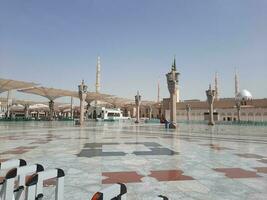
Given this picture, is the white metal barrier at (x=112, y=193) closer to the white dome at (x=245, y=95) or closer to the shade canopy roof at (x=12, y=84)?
the shade canopy roof at (x=12, y=84)

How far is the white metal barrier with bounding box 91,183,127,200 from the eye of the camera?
2344 millimetres

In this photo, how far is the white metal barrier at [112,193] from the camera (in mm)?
2344

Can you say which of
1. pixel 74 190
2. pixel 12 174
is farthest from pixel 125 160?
pixel 12 174

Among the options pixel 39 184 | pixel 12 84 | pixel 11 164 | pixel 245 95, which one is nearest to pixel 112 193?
pixel 39 184

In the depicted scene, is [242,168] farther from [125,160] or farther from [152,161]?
[125,160]

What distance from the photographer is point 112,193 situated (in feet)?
8.36

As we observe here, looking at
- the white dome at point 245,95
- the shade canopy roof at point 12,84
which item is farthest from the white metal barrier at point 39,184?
the white dome at point 245,95

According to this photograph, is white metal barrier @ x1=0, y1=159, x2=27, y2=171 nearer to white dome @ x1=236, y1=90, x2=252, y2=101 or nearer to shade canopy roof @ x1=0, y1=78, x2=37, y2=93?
shade canopy roof @ x1=0, y1=78, x2=37, y2=93

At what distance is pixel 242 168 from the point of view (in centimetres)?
726

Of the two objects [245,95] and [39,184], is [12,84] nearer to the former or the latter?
[39,184]

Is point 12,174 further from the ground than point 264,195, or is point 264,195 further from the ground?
point 12,174

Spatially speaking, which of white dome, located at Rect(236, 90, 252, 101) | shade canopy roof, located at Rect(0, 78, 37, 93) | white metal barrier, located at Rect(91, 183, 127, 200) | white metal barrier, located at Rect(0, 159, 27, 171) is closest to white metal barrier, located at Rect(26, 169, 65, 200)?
white metal barrier, located at Rect(0, 159, 27, 171)

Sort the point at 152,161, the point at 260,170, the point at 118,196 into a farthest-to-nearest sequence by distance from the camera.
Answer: the point at 152,161 < the point at 260,170 < the point at 118,196

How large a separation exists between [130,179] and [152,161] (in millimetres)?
2487
